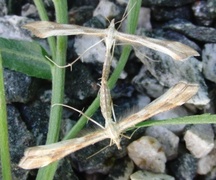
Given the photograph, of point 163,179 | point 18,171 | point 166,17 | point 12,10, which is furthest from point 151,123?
point 12,10

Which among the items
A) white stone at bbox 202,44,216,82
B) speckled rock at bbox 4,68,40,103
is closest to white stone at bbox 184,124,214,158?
white stone at bbox 202,44,216,82

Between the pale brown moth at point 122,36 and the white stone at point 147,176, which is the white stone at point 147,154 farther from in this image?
the pale brown moth at point 122,36

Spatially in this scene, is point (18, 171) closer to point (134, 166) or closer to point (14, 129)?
point (14, 129)

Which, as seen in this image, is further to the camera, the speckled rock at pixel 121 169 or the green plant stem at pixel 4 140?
the speckled rock at pixel 121 169

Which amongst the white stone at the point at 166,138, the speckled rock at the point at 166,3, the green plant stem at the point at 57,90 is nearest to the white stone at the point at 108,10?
the speckled rock at the point at 166,3

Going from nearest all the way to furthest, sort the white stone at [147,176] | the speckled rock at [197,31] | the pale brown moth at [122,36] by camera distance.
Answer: the pale brown moth at [122,36] → the white stone at [147,176] → the speckled rock at [197,31]

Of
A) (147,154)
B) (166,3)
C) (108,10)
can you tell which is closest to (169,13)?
(166,3)

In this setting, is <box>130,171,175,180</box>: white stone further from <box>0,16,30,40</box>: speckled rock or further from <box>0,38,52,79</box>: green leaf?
<box>0,16,30,40</box>: speckled rock

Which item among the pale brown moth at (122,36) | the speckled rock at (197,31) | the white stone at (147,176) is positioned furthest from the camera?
the speckled rock at (197,31)
